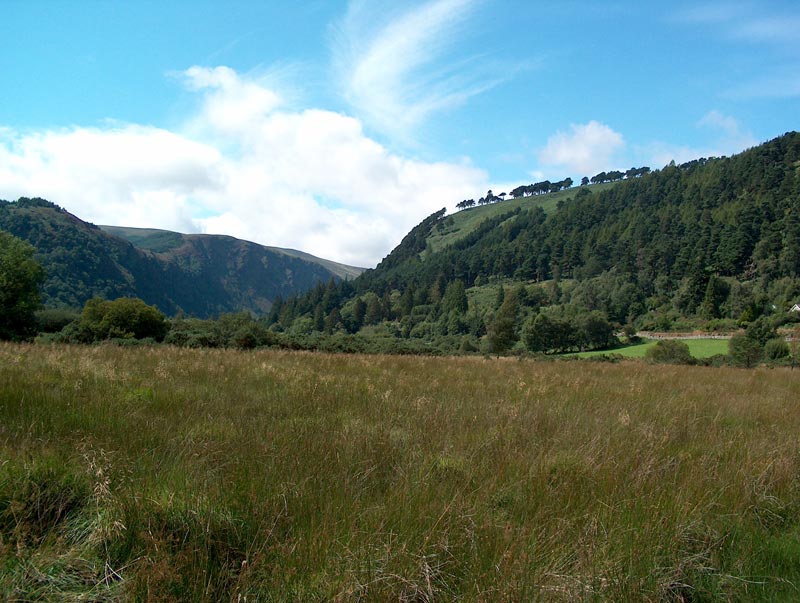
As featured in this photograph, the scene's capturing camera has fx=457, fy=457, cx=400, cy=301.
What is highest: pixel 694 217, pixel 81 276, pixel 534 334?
pixel 694 217

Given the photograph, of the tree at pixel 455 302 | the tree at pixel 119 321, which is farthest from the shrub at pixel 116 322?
the tree at pixel 455 302

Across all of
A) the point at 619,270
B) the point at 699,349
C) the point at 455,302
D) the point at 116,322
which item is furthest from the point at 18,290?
the point at 619,270

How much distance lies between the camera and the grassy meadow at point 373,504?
209 centimetres

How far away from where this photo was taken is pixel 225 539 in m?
2.38

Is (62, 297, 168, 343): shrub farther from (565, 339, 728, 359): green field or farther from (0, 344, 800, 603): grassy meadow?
(565, 339, 728, 359): green field

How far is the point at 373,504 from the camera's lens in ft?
9.34

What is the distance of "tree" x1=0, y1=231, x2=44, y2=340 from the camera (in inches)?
1049

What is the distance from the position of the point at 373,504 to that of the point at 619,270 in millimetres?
135714

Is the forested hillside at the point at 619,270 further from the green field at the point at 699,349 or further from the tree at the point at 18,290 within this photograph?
the tree at the point at 18,290

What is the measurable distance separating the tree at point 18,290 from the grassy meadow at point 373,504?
91.4 ft

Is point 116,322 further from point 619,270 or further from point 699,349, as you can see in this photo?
point 619,270

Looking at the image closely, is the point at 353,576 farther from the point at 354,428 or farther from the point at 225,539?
the point at 354,428

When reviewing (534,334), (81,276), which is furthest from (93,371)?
(81,276)

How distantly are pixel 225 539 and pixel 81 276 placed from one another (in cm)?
19819
